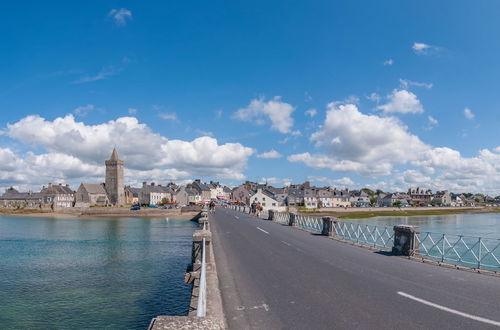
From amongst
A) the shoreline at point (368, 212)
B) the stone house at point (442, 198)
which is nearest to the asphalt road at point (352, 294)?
the shoreline at point (368, 212)

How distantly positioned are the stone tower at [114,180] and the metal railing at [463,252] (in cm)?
11236

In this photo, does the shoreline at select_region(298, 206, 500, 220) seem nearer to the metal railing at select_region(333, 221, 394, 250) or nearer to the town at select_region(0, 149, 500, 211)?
the town at select_region(0, 149, 500, 211)

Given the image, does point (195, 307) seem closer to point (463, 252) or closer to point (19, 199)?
point (463, 252)

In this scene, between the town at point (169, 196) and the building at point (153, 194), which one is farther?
the building at point (153, 194)

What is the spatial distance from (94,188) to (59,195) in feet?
45.5

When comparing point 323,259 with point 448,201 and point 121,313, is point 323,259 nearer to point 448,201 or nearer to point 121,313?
point 121,313

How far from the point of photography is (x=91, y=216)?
320 feet

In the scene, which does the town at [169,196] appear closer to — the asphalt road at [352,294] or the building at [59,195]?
the building at [59,195]

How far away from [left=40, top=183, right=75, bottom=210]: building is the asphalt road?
5507 inches

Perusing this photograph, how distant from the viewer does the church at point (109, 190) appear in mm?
131375

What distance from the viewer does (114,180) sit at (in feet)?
435

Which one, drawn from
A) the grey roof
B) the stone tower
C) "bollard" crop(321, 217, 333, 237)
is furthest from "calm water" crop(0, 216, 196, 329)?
the grey roof

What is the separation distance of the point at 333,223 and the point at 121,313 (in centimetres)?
1459

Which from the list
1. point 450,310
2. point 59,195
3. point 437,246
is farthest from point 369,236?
point 59,195
